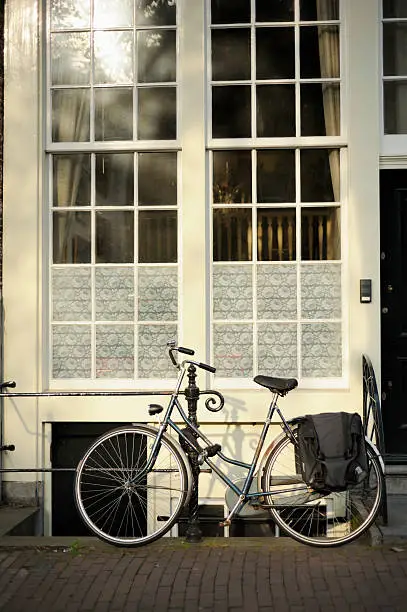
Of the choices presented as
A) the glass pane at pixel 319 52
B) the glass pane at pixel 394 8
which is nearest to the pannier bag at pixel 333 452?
the glass pane at pixel 319 52

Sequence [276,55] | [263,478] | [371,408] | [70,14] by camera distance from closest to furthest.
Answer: [263,478] < [371,408] < [276,55] < [70,14]

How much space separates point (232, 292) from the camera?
20.6ft

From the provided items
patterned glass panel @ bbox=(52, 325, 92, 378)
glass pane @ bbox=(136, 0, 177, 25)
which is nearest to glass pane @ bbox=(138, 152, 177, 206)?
glass pane @ bbox=(136, 0, 177, 25)

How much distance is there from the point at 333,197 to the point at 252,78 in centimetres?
120

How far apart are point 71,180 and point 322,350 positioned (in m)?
2.54

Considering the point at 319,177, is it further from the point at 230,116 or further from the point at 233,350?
the point at 233,350

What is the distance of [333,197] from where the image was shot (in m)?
6.24

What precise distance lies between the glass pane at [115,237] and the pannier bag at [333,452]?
7.67ft

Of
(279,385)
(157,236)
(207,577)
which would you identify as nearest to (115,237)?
(157,236)

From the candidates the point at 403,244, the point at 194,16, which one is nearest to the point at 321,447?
the point at 403,244

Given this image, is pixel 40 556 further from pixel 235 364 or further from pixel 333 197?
pixel 333 197

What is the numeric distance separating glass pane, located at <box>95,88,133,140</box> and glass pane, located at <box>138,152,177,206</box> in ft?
0.89

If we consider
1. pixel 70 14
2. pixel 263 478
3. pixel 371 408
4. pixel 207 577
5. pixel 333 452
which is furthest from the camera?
pixel 70 14

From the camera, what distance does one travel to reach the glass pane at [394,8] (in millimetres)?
6246
